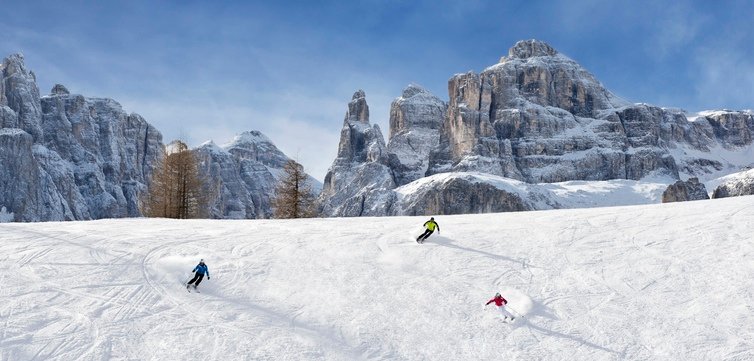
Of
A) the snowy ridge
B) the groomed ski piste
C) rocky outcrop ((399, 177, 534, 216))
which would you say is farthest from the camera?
the snowy ridge

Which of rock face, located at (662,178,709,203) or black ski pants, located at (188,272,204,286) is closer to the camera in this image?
black ski pants, located at (188,272,204,286)

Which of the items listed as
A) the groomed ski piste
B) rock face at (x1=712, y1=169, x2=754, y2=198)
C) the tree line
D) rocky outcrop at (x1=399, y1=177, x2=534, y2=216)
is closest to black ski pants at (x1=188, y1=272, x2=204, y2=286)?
the groomed ski piste

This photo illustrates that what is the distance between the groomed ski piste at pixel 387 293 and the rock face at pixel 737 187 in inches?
6814

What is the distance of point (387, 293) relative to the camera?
18.4m

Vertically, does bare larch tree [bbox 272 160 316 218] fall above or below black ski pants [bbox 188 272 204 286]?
above

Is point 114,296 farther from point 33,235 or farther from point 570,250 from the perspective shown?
point 570,250

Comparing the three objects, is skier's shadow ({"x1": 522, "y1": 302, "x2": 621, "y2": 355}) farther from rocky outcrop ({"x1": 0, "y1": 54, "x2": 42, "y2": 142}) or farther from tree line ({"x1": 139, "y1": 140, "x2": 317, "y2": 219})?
rocky outcrop ({"x1": 0, "y1": 54, "x2": 42, "y2": 142})

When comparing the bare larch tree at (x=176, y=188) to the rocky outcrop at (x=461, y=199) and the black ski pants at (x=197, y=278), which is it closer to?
the black ski pants at (x=197, y=278)

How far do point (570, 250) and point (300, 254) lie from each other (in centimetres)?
1066

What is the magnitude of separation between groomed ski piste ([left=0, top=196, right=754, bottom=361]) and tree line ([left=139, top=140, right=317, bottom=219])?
21.8 metres

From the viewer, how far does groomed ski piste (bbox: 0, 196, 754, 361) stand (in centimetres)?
1476

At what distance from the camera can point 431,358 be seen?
14617 mm

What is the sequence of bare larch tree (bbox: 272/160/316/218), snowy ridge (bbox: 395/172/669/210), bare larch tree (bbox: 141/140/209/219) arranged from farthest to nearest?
snowy ridge (bbox: 395/172/669/210) < bare larch tree (bbox: 141/140/209/219) < bare larch tree (bbox: 272/160/316/218)

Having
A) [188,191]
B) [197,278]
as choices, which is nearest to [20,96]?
[188,191]
